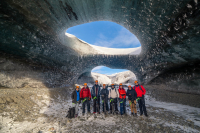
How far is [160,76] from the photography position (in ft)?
27.9

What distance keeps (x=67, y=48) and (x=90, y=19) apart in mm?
4078

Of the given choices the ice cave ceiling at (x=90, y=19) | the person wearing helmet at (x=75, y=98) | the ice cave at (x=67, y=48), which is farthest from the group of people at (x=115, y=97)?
the ice cave ceiling at (x=90, y=19)

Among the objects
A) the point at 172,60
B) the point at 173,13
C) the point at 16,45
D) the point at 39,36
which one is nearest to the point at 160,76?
the point at 172,60

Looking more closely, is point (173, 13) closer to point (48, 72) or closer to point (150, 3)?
point (150, 3)

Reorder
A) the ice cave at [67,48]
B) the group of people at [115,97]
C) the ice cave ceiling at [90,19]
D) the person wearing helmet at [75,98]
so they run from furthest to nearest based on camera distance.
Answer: the group of people at [115,97] → the person wearing helmet at [75,98] → the ice cave ceiling at [90,19] → the ice cave at [67,48]

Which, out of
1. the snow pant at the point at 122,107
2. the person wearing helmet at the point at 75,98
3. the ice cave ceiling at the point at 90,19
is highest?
the ice cave ceiling at the point at 90,19

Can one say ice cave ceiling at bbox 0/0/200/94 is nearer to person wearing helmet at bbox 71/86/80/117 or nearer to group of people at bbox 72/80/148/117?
group of people at bbox 72/80/148/117

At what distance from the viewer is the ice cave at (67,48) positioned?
11.7ft

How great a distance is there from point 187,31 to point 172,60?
2849 mm

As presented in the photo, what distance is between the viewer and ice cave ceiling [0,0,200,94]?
13.3ft

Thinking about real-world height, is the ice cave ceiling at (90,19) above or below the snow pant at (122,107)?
above

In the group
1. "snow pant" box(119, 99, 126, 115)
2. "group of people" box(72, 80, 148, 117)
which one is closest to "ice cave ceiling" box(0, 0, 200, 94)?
"group of people" box(72, 80, 148, 117)

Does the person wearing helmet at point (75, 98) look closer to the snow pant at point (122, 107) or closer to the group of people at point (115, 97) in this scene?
the group of people at point (115, 97)

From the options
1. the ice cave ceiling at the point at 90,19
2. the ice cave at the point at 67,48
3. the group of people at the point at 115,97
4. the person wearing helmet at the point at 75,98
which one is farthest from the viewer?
the group of people at the point at 115,97
